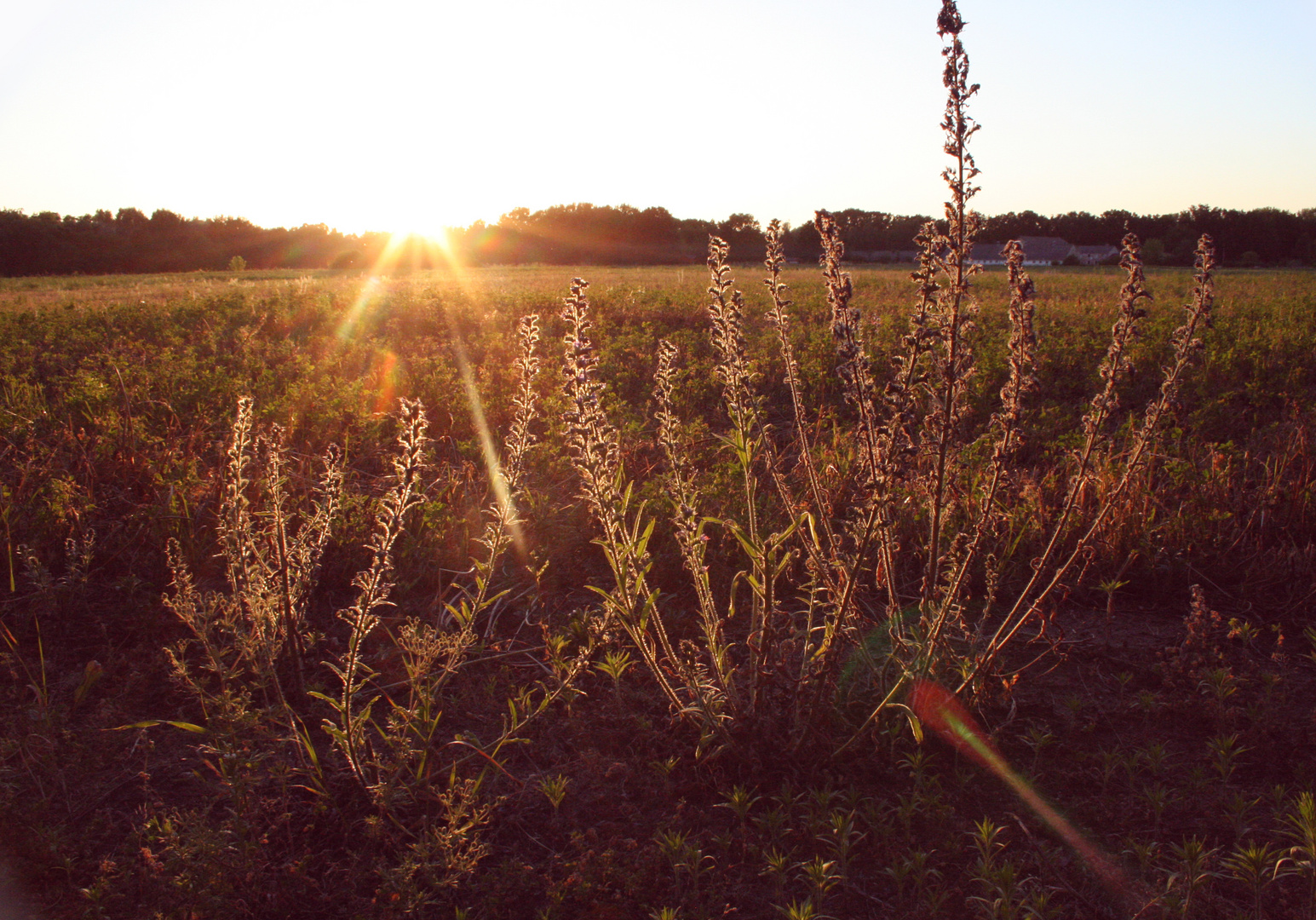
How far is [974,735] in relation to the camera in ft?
7.80

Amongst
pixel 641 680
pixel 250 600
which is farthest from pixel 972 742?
pixel 250 600

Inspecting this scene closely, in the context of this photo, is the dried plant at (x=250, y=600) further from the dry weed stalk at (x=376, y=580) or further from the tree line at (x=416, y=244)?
the tree line at (x=416, y=244)

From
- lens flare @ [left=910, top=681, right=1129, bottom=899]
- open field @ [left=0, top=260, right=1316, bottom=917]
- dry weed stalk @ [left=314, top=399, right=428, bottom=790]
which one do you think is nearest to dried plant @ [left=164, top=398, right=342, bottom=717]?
open field @ [left=0, top=260, right=1316, bottom=917]

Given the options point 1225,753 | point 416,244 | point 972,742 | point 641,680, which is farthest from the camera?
point 416,244

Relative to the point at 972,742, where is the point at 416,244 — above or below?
above

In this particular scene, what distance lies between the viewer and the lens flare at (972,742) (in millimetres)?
2029

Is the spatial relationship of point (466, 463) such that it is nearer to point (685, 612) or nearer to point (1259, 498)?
point (685, 612)

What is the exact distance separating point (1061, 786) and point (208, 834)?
233cm

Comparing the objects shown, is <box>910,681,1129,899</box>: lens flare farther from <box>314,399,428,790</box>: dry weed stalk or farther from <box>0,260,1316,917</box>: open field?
<box>314,399,428,790</box>: dry weed stalk

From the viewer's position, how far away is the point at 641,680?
279 centimetres

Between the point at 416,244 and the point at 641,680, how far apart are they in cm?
6014

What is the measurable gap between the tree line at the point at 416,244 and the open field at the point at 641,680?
4027 cm

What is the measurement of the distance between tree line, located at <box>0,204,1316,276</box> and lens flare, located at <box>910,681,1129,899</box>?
136ft

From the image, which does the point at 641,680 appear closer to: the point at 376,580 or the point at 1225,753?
the point at 376,580
